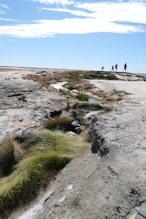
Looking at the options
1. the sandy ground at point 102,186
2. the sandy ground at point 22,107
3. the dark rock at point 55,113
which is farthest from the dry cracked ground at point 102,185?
the dark rock at point 55,113

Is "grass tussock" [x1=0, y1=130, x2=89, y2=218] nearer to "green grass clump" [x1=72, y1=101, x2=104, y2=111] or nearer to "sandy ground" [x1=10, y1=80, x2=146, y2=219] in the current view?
"sandy ground" [x1=10, y1=80, x2=146, y2=219]

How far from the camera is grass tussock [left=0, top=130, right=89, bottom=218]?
15.9 feet

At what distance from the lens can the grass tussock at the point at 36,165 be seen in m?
4.84

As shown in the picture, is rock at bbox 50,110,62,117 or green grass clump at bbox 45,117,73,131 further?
rock at bbox 50,110,62,117

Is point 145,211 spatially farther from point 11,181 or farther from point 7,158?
point 7,158

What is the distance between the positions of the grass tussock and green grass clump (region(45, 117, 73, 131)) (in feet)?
4.39

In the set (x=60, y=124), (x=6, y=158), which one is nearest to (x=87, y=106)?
(x=60, y=124)

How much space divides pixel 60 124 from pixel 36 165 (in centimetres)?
316

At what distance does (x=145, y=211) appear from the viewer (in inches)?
132

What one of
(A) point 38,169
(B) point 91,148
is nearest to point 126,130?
(B) point 91,148

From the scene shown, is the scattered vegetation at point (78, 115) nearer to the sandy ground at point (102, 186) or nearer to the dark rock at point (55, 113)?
the dark rock at point (55, 113)

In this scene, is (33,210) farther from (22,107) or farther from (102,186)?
(22,107)

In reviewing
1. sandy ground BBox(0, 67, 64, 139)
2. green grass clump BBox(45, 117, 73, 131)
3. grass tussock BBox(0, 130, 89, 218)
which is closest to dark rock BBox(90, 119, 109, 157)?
grass tussock BBox(0, 130, 89, 218)

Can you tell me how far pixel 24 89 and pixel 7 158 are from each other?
9053 millimetres
